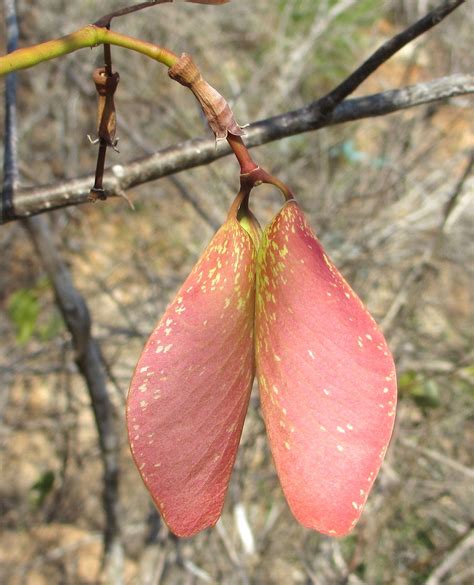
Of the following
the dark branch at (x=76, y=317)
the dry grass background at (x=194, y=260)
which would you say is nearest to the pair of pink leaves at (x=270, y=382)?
the dark branch at (x=76, y=317)

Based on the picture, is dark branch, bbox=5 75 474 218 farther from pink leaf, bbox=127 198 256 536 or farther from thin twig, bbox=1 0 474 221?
pink leaf, bbox=127 198 256 536

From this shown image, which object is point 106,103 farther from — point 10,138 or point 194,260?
point 194,260

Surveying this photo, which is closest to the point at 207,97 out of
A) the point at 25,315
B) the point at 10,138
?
the point at 10,138

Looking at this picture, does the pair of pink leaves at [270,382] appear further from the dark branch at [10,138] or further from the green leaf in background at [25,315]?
the green leaf in background at [25,315]

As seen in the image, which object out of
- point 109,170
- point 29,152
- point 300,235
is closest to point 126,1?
point 29,152

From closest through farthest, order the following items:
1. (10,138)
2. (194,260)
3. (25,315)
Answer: (10,138) → (25,315) → (194,260)

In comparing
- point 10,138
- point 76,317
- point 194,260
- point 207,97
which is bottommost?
point 194,260
